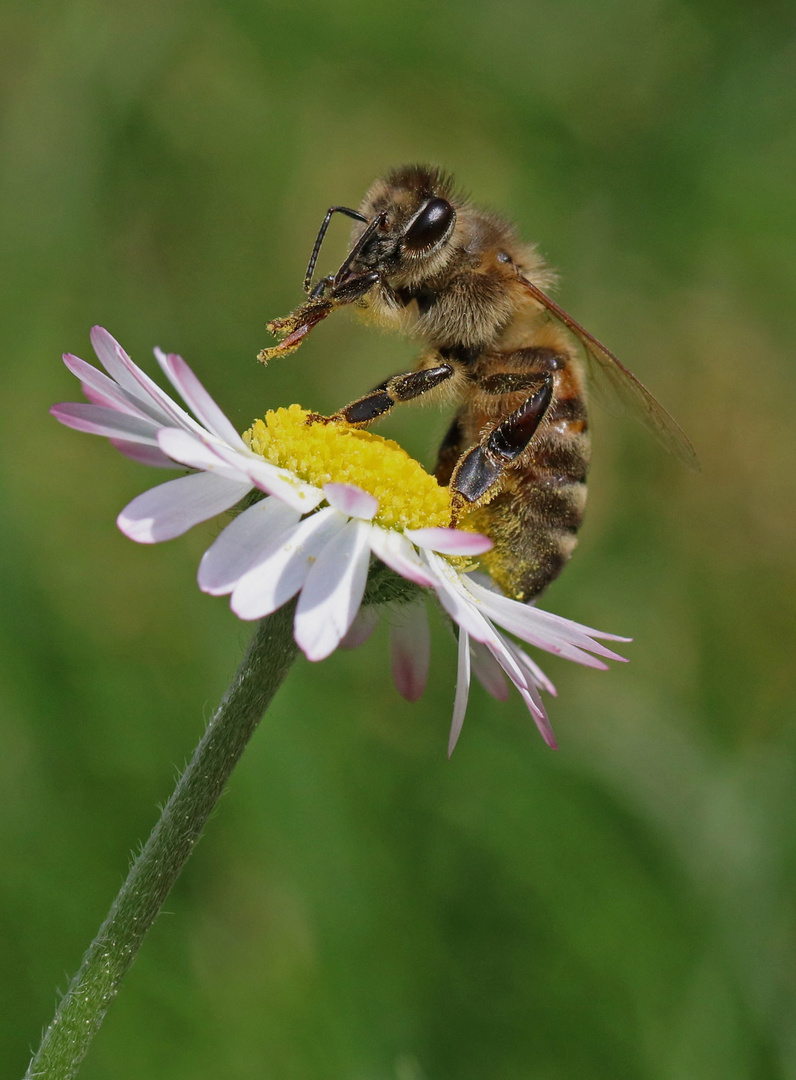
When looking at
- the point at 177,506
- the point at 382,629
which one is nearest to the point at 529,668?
the point at 177,506

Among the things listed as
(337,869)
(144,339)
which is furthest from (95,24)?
(337,869)

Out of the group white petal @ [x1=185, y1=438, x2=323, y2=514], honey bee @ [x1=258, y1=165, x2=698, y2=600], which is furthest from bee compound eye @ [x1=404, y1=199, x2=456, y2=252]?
white petal @ [x1=185, y1=438, x2=323, y2=514]

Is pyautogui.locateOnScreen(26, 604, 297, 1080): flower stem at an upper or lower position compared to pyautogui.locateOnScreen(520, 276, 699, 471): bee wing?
lower

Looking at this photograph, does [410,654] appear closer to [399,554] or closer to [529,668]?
[529,668]

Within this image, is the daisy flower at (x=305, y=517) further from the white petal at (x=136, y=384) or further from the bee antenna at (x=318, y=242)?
the bee antenna at (x=318, y=242)

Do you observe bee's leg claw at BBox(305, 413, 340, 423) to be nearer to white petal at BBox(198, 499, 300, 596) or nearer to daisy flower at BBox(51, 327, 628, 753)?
daisy flower at BBox(51, 327, 628, 753)

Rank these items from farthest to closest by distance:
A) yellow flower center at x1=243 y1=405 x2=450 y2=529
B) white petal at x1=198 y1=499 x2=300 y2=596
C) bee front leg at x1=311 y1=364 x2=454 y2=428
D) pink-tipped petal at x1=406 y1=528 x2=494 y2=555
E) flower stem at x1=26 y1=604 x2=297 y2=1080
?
1. bee front leg at x1=311 y1=364 x2=454 y2=428
2. yellow flower center at x1=243 y1=405 x2=450 y2=529
3. pink-tipped petal at x1=406 y1=528 x2=494 y2=555
4. white petal at x1=198 y1=499 x2=300 y2=596
5. flower stem at x1=26 y1=604 x2=297 y2=1080

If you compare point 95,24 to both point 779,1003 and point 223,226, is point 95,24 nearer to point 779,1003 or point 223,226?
point 223,226
